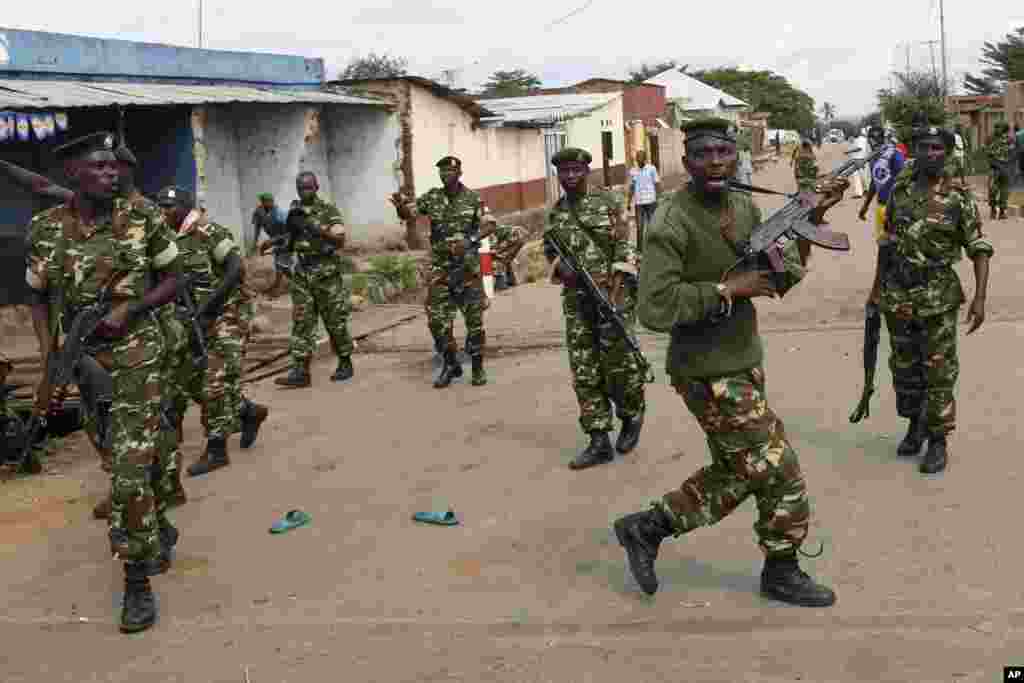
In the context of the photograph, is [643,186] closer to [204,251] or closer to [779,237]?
[204,251]

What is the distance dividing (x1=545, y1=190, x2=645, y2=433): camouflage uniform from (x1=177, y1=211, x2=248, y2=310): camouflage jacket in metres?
1.88

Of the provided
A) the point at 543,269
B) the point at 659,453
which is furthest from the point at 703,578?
the point at 543,269

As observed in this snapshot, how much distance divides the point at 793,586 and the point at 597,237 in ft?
9.53

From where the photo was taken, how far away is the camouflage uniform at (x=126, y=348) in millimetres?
4617

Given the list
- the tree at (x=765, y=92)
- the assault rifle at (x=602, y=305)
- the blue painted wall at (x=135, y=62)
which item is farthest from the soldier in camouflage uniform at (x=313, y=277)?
the tree at (x=765, y=92)

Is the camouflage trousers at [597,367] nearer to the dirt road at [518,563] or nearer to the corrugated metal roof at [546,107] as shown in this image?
the dirt road at [518,563]

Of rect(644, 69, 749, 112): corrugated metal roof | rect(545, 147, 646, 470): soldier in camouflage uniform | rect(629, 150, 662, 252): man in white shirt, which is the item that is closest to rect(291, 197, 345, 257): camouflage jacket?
rect(545, 147, 646, 470): soldier in camouflage uniform

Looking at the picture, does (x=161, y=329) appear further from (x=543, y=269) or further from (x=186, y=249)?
(x=543, y=269)

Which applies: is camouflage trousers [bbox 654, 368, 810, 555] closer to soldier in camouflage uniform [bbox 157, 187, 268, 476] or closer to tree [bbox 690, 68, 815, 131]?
soldier in camouflage uniform [bbox 157, 187, 268, 476]

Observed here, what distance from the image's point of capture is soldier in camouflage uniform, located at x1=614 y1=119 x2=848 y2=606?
4.17m

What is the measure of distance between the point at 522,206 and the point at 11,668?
2303 cm

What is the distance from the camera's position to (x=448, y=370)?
9484mm

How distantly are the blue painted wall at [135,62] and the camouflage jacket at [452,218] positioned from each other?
20.2 feet

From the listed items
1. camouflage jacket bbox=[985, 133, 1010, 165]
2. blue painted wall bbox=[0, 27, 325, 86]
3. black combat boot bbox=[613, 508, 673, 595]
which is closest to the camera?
black combat boot bbox=[613, 508, 673, 595]
